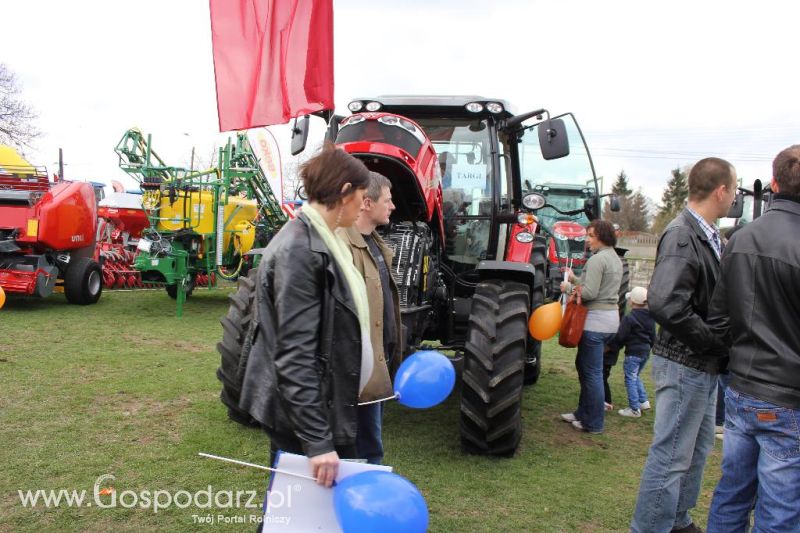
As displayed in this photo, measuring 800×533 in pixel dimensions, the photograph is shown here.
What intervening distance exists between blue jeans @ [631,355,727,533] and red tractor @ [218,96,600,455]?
1121 millimetres

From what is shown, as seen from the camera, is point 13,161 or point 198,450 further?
point 13,161

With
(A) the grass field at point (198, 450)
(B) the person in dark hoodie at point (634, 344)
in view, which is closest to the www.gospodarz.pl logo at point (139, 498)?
(A) the grass field at point (198, 450)

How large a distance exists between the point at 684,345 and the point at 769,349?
1.81 ft

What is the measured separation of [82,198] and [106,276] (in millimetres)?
3091

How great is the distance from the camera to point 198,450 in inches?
156

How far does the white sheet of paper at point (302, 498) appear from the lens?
187 cm

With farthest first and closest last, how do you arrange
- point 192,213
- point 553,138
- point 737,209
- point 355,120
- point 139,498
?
point 192,213
point 737,209
point 553,138
point 355,120
point 139,498

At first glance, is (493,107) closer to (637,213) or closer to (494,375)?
(494,375)

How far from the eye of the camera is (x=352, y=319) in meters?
2.02

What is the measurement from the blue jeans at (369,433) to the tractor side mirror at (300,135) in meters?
3.01

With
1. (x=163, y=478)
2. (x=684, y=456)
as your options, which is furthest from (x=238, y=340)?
(x=684, y=456)

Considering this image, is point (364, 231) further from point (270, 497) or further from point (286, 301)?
point (270, 497)

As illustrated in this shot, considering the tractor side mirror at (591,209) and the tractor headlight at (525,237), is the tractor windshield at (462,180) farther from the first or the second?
the tractor side mirror at (591,209)

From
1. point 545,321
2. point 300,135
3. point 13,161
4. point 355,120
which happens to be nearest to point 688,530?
point 545,321
